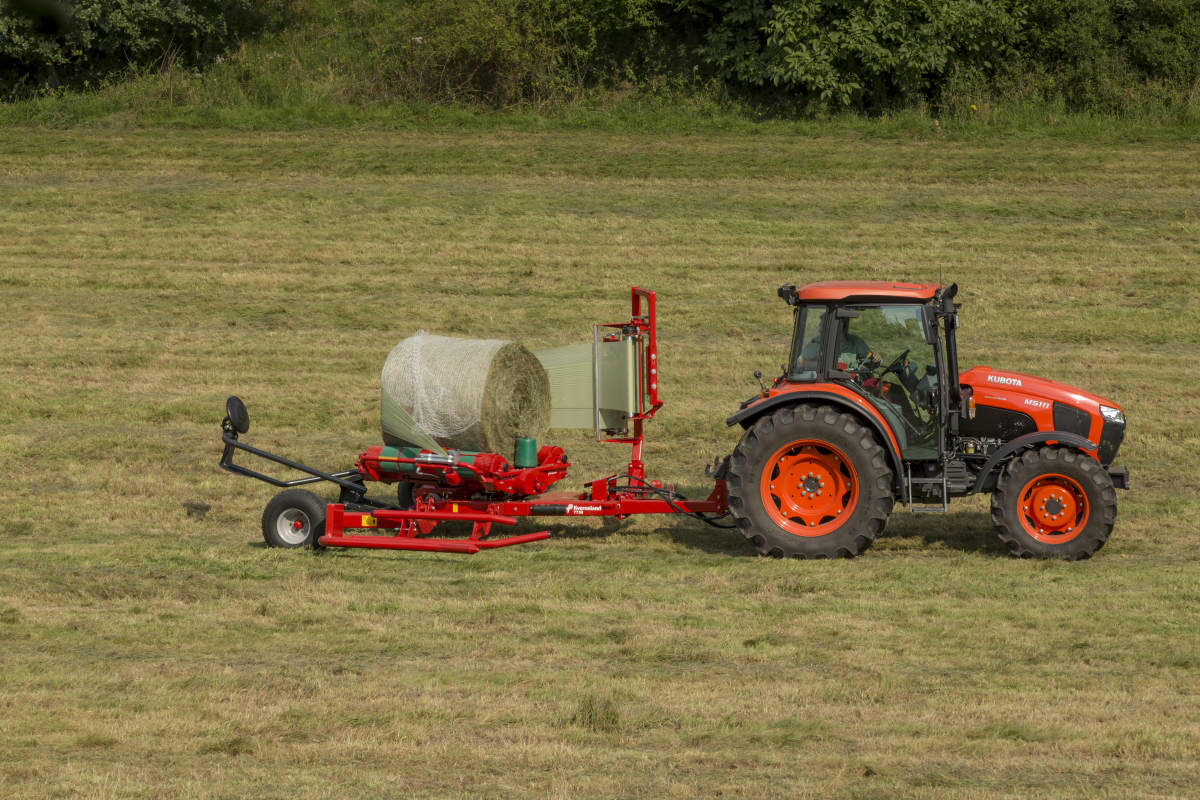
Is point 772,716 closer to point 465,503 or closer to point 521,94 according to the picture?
point 465,503

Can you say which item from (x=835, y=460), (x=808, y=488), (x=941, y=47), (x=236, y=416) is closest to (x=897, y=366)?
(x=835, y=460)

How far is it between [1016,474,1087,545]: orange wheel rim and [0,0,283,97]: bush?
1814 cm

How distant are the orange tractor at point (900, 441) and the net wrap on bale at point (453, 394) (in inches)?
67.4

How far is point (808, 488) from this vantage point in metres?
10.4

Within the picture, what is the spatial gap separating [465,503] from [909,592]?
329cm

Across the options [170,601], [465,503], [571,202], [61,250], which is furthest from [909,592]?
[61,250]

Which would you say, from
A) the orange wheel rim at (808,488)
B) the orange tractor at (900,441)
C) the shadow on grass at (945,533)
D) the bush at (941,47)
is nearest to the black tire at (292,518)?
the orange tractor at (900,441)

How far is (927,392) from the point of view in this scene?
10359 millimetres

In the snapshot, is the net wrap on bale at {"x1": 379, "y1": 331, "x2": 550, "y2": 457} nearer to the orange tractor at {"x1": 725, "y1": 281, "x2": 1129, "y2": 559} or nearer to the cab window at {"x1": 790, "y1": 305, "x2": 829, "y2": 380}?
the orange tractor at {"x1": 725, "y1": 281, "x2": 1129, "y2": 559}

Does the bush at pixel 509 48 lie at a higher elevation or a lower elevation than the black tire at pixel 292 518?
higher

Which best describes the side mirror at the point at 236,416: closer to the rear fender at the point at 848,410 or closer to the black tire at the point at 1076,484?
the rear fender at the point at 848,410

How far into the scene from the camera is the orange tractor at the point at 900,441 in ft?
33.1

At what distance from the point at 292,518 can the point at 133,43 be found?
17.3 meters

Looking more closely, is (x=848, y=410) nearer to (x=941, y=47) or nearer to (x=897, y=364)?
(x=897, y=364)
